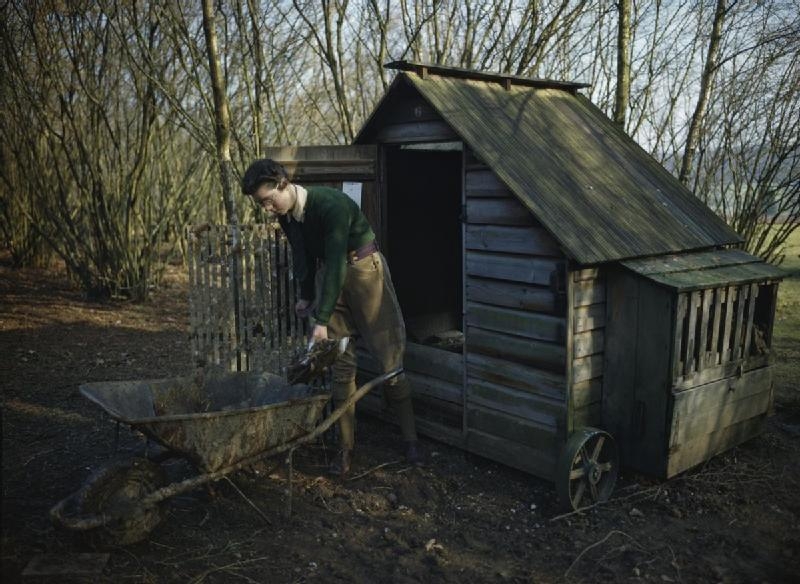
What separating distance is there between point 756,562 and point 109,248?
9305mm

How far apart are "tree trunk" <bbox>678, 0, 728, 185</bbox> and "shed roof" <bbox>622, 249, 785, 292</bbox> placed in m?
3.46

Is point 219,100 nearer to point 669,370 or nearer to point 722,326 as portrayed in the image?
point 669,370

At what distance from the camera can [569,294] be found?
14.3 feet

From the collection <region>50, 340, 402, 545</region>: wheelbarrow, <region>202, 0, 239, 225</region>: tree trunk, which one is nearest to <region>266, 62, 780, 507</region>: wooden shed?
<region>50, 340, 402, 545</region>: wheelbarrow

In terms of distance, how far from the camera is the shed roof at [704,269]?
14.4ft

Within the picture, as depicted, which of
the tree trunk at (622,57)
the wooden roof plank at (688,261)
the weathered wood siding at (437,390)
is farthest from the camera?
the tree trunk at (622,57)

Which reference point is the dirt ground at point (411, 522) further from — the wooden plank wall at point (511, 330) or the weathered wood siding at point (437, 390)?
the wooden plank wall at point (511, 330)

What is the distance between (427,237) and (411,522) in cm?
321

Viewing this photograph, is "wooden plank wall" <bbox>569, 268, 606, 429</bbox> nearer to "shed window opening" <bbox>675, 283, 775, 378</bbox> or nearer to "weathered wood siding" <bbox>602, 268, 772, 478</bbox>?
"weathered wood siding" <bbox>602, 268, 772, 478</bbox>

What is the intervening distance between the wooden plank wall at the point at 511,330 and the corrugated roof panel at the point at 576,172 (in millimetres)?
168

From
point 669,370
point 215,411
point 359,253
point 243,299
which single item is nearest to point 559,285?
point 669,370

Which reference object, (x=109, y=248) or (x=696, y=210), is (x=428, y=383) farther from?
(x=109, y=248)

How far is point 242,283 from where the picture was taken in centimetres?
542

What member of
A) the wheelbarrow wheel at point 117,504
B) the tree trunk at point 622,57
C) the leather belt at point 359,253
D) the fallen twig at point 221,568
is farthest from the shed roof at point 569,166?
the wheelbarrow wheel at point 117,504
